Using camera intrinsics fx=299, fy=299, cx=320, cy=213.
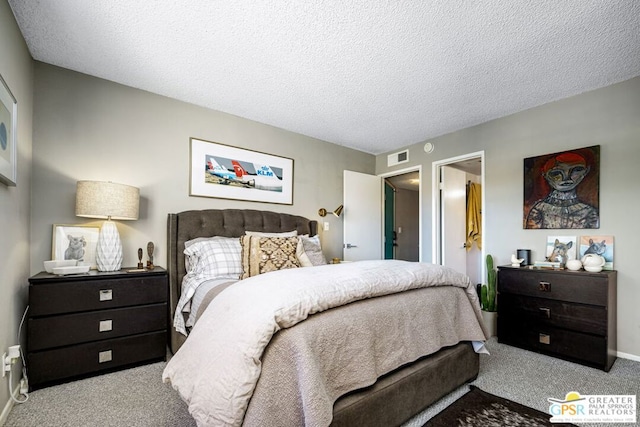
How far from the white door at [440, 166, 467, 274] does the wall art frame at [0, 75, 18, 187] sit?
4.22m

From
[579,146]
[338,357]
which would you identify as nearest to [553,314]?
[579,146]

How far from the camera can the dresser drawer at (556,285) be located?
241cm

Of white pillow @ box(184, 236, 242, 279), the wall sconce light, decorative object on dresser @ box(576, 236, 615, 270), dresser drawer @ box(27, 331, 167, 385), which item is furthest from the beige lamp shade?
decorative object on dresser @ box(576, 236, 615, 270)

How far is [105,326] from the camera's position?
2.18 meters

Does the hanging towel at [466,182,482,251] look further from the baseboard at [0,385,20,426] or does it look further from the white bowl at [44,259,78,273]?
the baseboard at [0,385,20,426]

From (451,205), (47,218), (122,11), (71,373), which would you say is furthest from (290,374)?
(451,205)

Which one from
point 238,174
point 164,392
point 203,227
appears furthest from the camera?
point 238,174

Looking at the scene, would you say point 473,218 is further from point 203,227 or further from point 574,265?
point 203,227

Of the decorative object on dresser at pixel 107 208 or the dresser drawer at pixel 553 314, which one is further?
the dresser drawer at pixel 553 314

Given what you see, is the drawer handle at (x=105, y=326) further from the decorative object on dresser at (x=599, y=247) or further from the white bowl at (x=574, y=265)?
the decorative object on dresser at (x=599, y=247)

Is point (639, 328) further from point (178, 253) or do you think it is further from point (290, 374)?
point (178, 253)

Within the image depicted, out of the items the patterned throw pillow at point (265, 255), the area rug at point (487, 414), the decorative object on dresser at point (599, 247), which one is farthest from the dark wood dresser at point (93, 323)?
the decorative object on dresser at point (599, 247)

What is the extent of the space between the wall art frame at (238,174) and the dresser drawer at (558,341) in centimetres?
277

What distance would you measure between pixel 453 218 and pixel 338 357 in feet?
11.6
